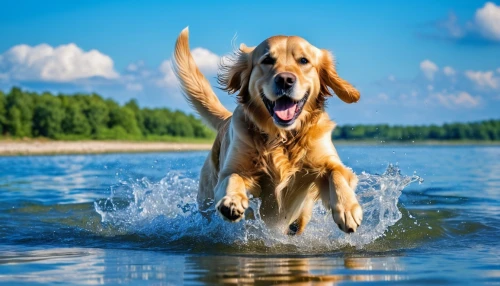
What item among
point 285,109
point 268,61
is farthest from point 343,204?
point 268,61

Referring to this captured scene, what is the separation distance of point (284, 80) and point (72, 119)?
6885 cm

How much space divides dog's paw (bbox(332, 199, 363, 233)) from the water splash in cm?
77

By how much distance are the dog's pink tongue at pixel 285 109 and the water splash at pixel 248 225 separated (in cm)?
89

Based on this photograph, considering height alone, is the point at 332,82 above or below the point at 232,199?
above

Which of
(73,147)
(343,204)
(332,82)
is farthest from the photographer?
(73,147)

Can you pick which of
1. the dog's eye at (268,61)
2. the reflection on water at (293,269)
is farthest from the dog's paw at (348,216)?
the dog's eye at (268,61)

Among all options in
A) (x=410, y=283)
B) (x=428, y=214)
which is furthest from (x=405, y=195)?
(x=410, y=283)

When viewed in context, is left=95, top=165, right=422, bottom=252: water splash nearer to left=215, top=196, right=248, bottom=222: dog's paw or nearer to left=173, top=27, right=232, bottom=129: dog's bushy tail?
left=215, top=196, right=248, bottom=222: dog's paw

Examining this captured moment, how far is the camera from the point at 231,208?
5.24 metres

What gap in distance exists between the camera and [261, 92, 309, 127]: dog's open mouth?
588 cm

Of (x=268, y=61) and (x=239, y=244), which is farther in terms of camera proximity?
(x=239, y=244)

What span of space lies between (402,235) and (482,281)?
2.97m

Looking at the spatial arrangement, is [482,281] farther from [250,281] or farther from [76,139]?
[76,139]

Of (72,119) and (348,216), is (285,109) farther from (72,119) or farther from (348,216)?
(72,119)
